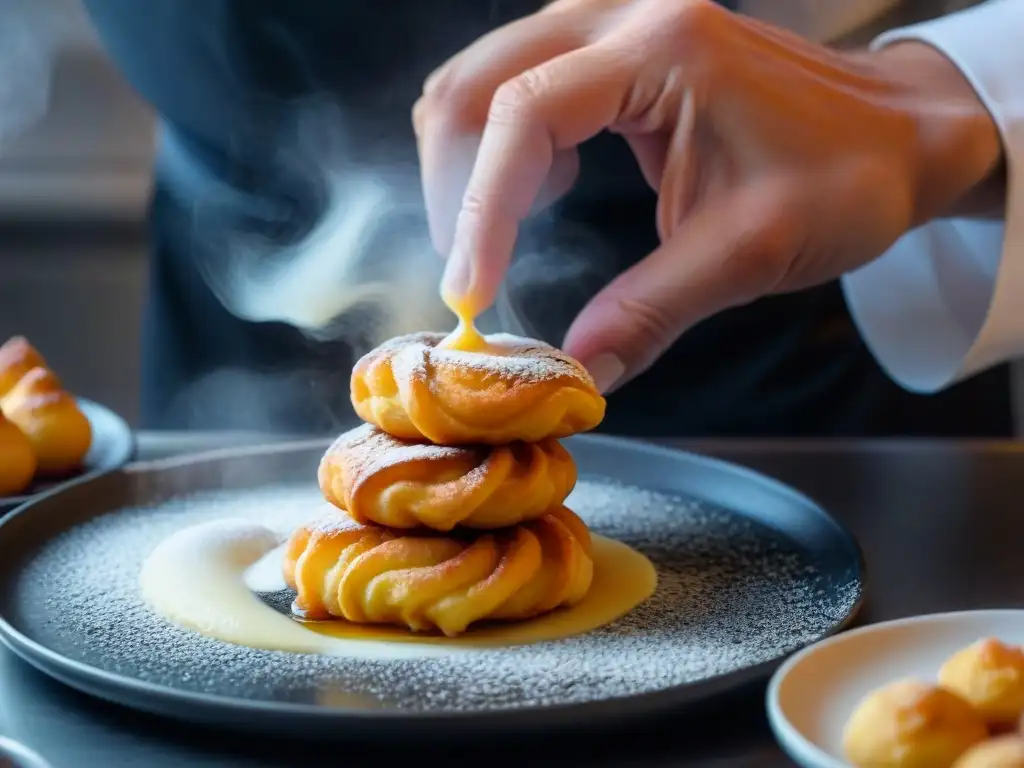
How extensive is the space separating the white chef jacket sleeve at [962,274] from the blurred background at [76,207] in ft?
3.85

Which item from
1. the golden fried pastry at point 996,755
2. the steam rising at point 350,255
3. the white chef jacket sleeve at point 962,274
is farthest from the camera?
the steam rising at point 350,255

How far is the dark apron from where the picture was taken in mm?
1749

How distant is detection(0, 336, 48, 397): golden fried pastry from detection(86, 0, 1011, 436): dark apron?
37cm

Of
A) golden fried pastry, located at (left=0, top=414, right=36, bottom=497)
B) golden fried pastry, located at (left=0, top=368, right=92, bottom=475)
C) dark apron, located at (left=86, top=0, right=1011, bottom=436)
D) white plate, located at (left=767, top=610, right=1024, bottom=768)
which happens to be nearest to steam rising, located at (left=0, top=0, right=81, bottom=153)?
dark apron, located at (left=86, top=0, right=1011, bottom=436)

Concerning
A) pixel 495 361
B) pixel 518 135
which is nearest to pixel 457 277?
pixel 518 135

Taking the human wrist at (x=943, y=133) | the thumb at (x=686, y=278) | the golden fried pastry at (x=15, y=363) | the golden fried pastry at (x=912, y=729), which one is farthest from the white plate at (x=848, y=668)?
the golden fried pastry at (x=15, y=363)

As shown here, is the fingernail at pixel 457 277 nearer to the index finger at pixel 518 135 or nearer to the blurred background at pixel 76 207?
the index finger at pixel 518 135

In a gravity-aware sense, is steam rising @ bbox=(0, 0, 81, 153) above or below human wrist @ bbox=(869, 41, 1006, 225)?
above

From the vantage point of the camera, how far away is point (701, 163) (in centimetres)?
128

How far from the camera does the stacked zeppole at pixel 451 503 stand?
93 cm

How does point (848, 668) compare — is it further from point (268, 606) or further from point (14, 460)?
point (14, 460)

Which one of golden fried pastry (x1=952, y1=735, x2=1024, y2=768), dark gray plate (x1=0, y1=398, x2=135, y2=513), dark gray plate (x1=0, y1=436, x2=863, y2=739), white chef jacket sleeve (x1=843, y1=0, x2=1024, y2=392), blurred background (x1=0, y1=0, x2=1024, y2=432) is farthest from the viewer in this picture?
blurred background (x1=0, y1=0, x2=1024, y2=432)

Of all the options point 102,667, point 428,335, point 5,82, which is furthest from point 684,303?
point 5,82

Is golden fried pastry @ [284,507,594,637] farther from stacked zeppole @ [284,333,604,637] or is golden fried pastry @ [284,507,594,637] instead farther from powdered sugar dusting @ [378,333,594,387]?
powdered sugar dusting @ [378,333,594,387]
